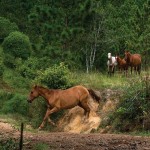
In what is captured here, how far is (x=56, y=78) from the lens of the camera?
23.6 meters

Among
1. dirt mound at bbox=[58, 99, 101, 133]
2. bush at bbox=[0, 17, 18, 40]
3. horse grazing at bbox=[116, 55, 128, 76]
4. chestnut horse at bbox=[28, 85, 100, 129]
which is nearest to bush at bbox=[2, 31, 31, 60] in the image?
bush at bbox=[0, 17, 18, 40]

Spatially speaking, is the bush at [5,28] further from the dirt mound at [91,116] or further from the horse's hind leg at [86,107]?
the horse's hind leg at [86,107]

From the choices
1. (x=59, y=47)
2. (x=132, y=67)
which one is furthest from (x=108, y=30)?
(x=132, y=67)

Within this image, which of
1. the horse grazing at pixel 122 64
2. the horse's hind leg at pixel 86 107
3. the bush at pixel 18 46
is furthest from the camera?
the bush at pixel 18 46

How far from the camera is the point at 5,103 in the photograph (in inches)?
1008

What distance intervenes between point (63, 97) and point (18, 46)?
16329 mm

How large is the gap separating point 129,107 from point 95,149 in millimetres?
5769

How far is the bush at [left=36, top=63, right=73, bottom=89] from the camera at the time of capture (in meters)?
23.5

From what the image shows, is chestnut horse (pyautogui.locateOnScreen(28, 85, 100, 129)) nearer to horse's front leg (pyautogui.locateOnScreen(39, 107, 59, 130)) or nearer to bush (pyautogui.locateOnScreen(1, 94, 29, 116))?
horse's front leg (pyautogui.locateOnScreen(39, 107, 59, 130))

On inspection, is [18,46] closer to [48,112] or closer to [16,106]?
[16,106]

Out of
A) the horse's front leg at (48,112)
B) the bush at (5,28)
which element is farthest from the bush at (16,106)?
the bush at (5,28)

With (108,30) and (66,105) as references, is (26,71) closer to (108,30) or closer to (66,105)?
(108,30)

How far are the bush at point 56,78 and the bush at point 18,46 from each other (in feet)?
42.9

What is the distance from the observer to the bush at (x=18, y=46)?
37.2 meters
